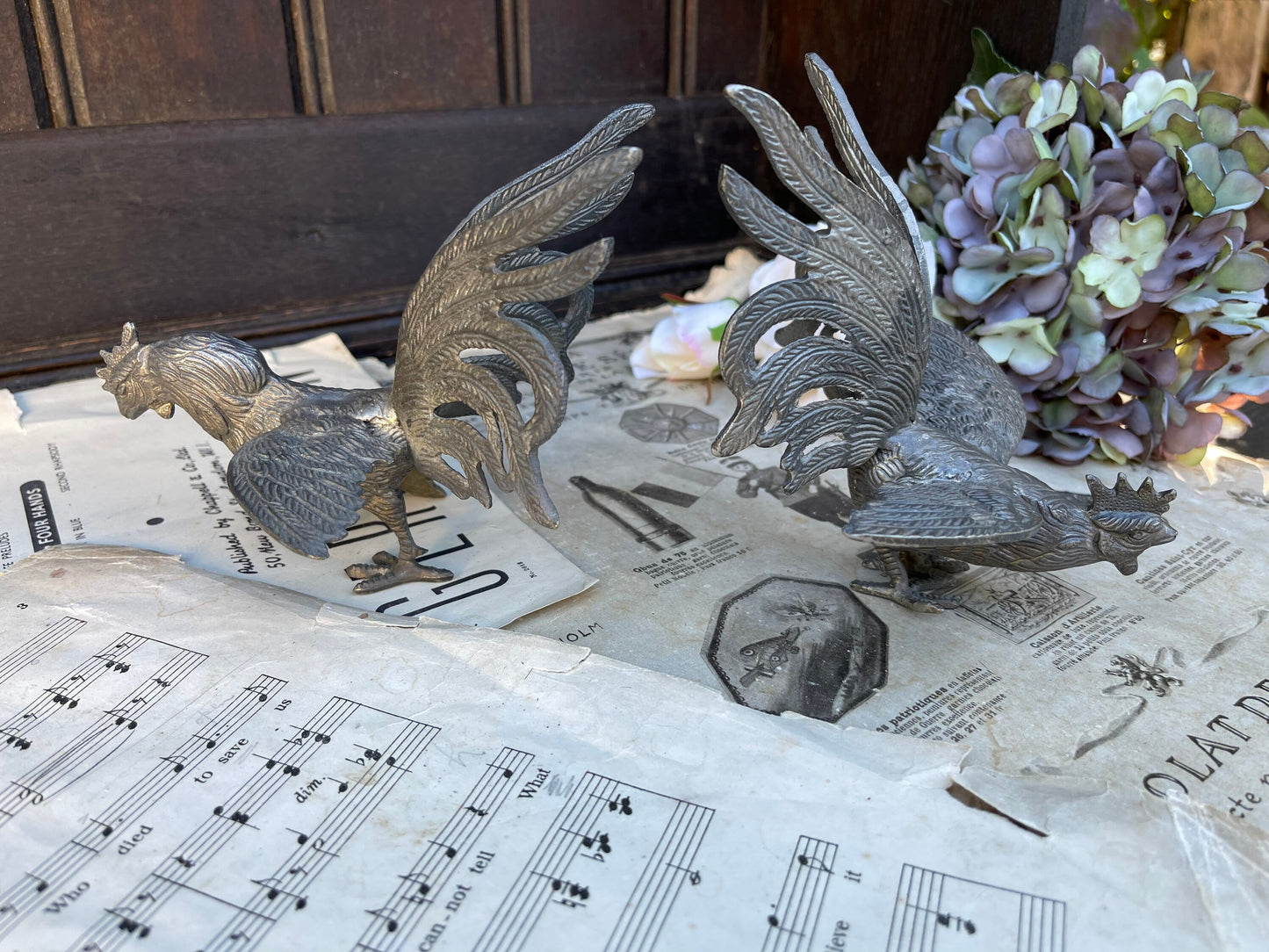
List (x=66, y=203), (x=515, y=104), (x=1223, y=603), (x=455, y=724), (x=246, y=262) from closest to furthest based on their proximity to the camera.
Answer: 1. (x=455, y=724)
2. (x=1223, y=603)
3. (x=66, y=203)
4. (x=246, y=262)
5. (x=515, y=104)

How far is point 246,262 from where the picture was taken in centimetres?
105

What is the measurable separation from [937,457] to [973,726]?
173 millimetres

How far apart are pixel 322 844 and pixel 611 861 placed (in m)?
0.14

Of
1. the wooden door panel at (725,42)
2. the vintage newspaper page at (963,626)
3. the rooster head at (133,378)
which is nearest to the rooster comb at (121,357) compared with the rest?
the rooster head at (133,378)

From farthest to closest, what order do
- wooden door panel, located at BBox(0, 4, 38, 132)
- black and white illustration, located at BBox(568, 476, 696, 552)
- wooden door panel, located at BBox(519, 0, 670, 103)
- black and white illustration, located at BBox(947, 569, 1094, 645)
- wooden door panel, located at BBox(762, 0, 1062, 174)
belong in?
wooden door panel, located at BBox(519, 0, 670, 103) < wooden door panel, located at BBox(762, 0, 1062, 174) < wooden door panel, located at BBox(0, 4, 38, 132) < black and white illustration, located at BBox(568, 476, 696, 552) < black and white illustration, located at BBox(947, 569, 1094, 645)

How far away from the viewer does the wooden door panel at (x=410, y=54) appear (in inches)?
40.4

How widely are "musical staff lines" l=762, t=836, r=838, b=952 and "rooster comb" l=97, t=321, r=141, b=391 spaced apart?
0.58m

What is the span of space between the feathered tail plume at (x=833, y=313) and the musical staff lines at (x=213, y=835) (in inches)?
11.8

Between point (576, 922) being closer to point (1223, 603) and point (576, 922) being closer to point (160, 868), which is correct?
point (160, 868)

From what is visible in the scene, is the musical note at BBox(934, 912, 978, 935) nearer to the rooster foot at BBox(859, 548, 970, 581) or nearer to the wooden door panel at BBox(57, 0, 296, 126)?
the rooster foot at BBox(859, 548, 970, 581)

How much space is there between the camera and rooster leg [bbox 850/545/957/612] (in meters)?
0.65

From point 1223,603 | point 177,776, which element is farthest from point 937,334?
point 177,776

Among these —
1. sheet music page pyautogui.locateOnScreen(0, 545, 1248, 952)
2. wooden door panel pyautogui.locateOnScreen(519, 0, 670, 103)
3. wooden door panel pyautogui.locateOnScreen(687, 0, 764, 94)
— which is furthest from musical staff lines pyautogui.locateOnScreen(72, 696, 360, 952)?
wooden door panel pyautogui.locateOnScreen(687, 0, 764, 94)

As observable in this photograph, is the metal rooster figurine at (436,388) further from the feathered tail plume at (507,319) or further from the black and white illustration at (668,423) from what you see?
the black and white illustration at (668,423)
